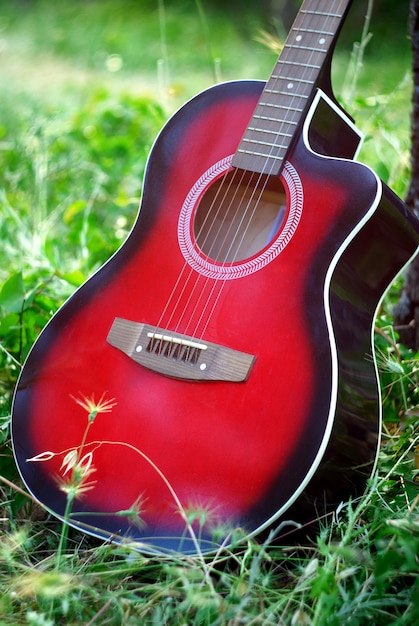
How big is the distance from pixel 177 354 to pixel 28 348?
23.5 inches

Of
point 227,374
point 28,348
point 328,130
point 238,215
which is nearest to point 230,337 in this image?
point 227,374

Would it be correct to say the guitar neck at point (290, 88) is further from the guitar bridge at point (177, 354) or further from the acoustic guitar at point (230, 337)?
the guitar bridge at point (177, 354)

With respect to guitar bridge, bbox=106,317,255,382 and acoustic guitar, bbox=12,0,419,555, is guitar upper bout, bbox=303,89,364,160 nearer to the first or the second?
acoustic guitar, bbox=12,0,419,555

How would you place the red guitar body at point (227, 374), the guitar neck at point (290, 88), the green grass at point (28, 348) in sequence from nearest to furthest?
the green grass at point (28, 348) < the red guitar body at point (227, 374) < the guitar neck at point (290, 88)

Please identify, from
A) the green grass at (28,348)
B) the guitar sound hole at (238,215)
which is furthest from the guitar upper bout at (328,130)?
the green grass at (28,348)

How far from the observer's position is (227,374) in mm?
1343

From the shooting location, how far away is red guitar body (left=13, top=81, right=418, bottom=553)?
1269 millimetres

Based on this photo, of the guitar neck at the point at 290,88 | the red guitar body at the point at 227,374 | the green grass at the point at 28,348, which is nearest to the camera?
the green grass at the point at 28,348

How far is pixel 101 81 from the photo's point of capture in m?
5.81

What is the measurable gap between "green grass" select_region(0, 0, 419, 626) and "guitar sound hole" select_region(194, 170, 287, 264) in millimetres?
388

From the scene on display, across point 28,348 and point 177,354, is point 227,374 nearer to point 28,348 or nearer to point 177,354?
point 177,354

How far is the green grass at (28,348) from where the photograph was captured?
3.72 feet

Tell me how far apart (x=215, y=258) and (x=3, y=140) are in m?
2.68

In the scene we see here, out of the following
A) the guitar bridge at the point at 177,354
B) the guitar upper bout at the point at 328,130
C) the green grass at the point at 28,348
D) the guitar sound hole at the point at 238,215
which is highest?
the guitar upper bout at the point at 328,130
